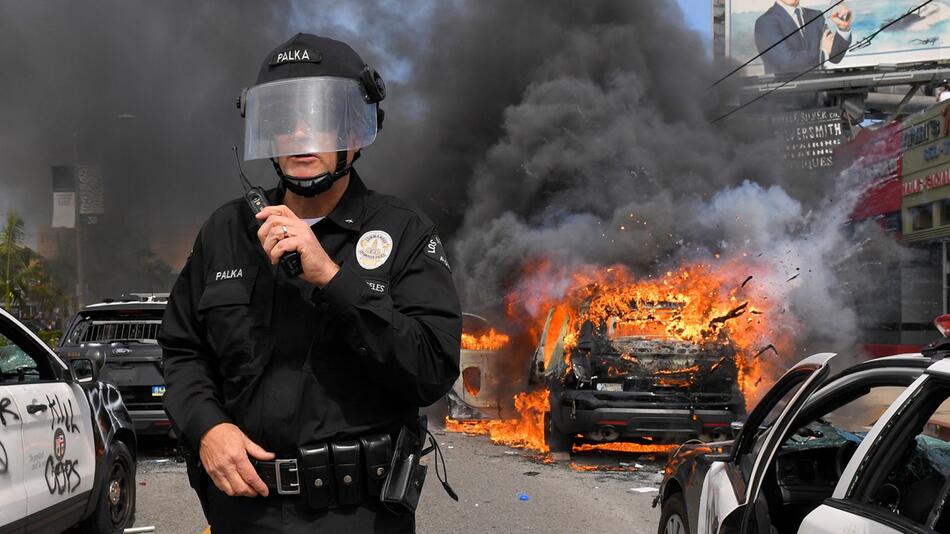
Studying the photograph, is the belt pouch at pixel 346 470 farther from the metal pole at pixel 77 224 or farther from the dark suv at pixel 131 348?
the metal pole at pixel 77 224

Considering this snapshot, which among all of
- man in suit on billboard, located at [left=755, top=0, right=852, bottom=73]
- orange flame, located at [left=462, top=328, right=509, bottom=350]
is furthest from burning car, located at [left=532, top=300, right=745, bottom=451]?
man in suit on billboard, located at [left=755, top=0, right=852, bottom=73]

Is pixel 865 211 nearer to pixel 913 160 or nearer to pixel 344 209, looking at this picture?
pixel 913 160

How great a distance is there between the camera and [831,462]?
380 cm

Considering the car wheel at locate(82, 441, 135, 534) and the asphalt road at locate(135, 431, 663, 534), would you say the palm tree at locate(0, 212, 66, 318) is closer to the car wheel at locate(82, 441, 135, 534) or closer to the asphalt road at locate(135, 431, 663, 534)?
the asphalt road at locate(135, 431, 663, 534)

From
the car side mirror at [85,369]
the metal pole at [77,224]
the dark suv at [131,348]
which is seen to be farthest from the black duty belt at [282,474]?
the metal pole at [77,224]

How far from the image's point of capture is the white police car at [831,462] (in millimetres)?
2520

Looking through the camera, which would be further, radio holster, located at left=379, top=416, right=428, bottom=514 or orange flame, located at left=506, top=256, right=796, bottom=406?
orange flame, located at left=506, top=256, right=796, bottom=406

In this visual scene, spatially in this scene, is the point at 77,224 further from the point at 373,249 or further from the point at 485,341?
the point at 373,249

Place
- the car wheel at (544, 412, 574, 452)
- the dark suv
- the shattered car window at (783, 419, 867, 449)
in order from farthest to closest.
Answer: the car wheel at (544, 412, 574, 452) < the dark suv < the shattered car window at (783, 419, 867, 449)

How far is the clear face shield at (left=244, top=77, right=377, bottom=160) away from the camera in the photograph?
204 centimetres

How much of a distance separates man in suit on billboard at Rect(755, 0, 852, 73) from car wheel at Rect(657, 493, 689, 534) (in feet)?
119

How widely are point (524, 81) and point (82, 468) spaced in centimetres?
1971

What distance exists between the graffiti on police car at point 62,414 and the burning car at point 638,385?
181 inches

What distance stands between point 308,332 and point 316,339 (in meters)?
0.02
